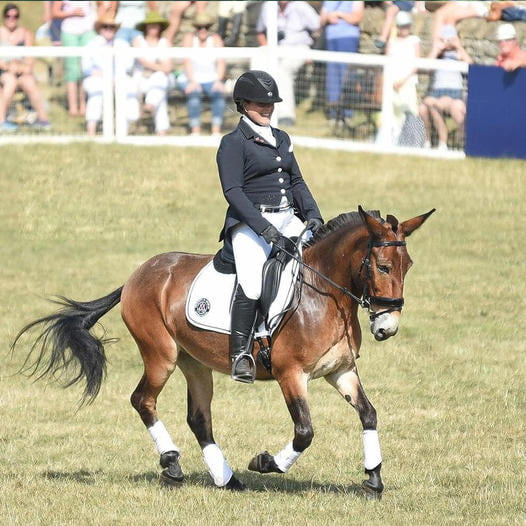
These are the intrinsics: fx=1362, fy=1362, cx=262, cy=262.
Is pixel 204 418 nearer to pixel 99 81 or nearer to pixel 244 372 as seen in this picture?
pixel 244 372

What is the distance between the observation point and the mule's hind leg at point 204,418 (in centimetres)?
873

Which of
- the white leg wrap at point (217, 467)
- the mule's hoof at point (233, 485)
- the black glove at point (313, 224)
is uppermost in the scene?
the black glove at point (313, 224)

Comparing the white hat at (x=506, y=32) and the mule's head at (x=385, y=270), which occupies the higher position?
the mule's head at (x=385, y=270)

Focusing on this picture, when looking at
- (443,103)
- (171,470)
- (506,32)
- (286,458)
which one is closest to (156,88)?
(443,103)

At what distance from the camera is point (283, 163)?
28.1ft

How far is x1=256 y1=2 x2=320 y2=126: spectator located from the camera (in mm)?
21078

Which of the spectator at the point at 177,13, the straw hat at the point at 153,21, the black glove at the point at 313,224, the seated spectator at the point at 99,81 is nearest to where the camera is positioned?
the black glove at the point at 313,224

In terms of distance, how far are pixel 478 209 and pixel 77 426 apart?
9472 millimetres

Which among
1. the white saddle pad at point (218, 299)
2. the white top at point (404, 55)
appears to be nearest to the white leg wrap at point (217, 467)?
the white saddle pad at point (218, 299)

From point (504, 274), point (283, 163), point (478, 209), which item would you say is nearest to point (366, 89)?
point (478, 209)

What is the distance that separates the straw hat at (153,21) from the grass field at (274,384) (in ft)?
6.32

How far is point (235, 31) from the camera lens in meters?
22.9

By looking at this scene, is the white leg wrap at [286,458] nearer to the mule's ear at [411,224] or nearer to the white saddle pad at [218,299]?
the white saddle pad at [218,299]

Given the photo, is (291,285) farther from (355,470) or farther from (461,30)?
(461,30)
